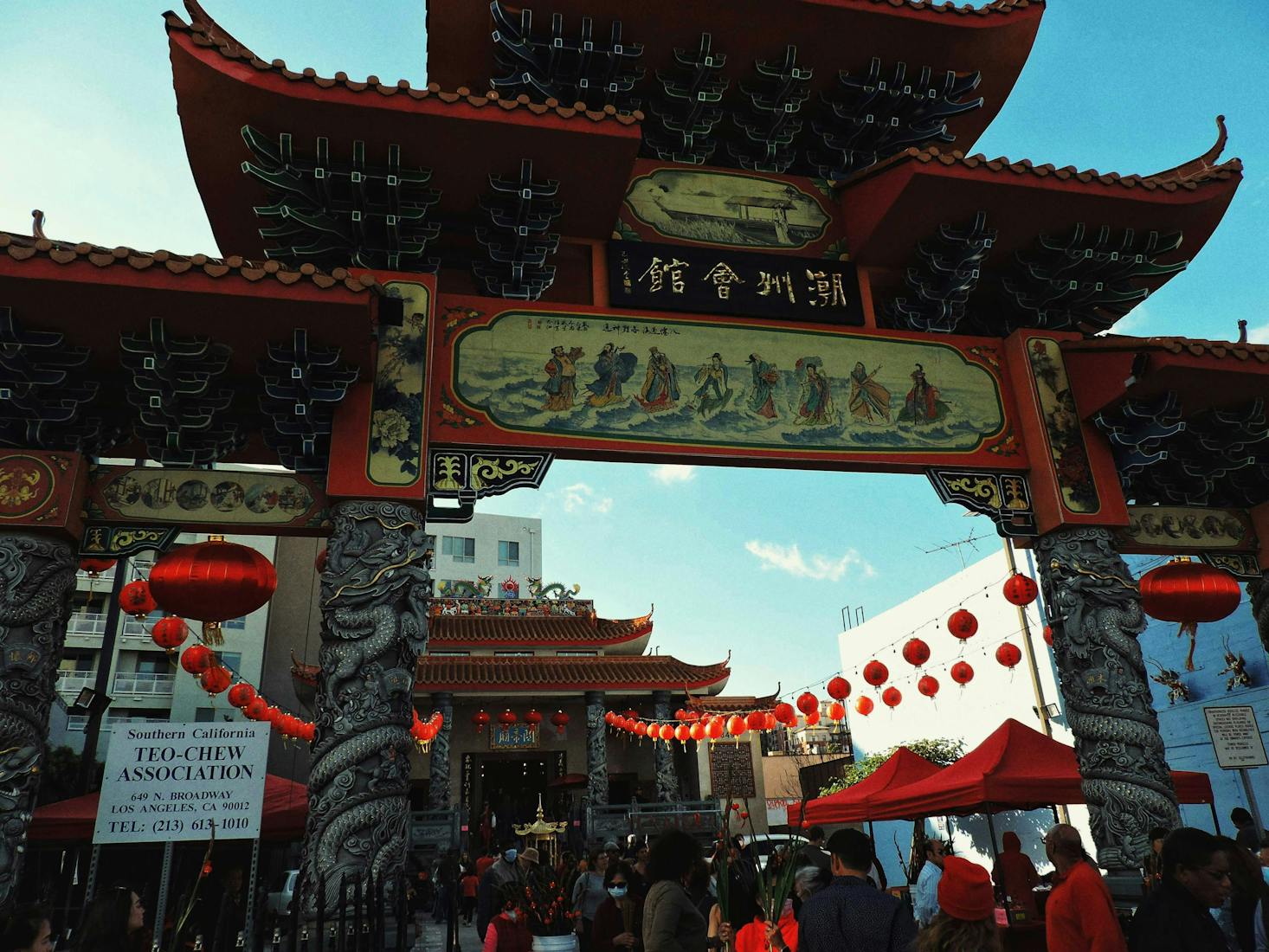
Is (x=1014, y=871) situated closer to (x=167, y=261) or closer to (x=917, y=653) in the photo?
(x=917, y=653)

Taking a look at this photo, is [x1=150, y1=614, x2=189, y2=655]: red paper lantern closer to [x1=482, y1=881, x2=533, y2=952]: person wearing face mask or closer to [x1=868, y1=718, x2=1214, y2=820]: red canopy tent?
[x1=482, y1=881, x2=533, y2=952]: person wearing face mask

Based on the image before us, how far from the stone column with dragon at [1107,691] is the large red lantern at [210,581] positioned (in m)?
6.84

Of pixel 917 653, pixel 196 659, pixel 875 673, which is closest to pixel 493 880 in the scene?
pixel 196 659

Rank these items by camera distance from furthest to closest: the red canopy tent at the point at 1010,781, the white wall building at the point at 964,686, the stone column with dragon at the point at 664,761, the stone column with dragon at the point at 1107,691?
the stone column with dragon at the point at 664,761, the white wall building at the point at 964,686, the red canopy tent at the point at 1010,781, the stone column with dragon at the point at 1107,691

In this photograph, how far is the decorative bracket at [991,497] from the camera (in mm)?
8148

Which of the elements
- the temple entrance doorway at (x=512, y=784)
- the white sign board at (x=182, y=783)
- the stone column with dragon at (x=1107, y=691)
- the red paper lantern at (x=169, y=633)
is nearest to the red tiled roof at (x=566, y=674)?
the temple entrance doorway at (x=512, y=784)

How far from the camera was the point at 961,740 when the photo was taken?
21562mm

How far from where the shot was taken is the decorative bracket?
8.15 m

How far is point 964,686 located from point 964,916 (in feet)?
66.8

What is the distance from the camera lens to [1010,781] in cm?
864

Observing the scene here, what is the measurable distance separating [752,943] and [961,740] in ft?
64.4

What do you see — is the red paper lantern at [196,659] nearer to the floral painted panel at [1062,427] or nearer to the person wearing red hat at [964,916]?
the floral painted panel at [1062,427]

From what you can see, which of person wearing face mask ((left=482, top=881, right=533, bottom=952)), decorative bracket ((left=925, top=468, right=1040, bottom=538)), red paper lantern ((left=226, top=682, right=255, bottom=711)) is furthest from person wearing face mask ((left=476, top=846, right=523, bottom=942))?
red paper lantern ((left=226, top=682, right=255, bottom=711))

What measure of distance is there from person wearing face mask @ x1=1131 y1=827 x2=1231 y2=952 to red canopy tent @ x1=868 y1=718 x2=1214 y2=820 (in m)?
5.21
